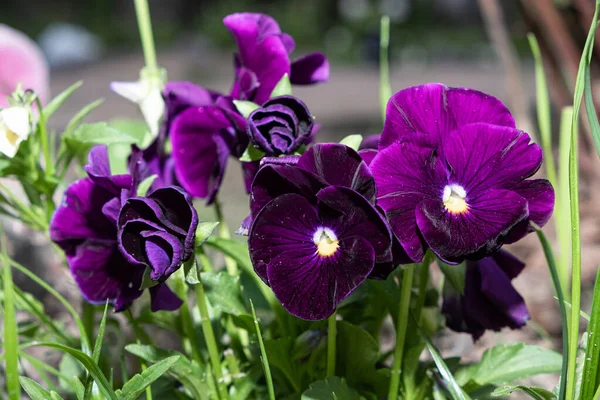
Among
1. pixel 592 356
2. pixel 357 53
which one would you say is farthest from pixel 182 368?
pixel 357 53

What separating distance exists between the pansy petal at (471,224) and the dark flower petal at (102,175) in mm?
267

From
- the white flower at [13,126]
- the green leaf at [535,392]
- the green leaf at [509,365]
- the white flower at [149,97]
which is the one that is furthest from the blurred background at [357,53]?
the white flower at [13,126]

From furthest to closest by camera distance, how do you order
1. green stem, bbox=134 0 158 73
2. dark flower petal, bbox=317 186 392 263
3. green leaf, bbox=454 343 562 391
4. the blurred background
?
the blurred background < green stem, bbox=134 0 158 73 < green leaf, bbox=454 343 562 391 < dark flower petal, bbox=317 186 392 263

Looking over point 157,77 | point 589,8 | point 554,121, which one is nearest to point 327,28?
point 554,121

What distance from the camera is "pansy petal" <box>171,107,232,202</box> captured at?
0.74 m

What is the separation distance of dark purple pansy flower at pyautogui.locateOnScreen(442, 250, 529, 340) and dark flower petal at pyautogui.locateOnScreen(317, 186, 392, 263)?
0.60 ft

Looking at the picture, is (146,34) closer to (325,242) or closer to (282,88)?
(282,88)

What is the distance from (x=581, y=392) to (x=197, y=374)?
1.13 ft

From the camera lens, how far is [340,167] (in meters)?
0.53

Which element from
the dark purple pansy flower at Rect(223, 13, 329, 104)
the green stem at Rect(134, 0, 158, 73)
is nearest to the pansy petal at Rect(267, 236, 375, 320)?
the dark purple pansy flower at Rect(223, 13, 329, 104)

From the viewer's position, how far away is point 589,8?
1.56 meters

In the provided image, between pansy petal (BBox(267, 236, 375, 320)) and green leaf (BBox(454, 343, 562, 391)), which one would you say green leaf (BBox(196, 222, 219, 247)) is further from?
green leaf (BBox(454, 343, 562, 391))

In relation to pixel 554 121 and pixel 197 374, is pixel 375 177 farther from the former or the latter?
pixel 554 121

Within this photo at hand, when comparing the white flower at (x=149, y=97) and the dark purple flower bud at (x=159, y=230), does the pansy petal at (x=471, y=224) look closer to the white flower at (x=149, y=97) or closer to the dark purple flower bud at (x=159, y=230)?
the dark purple flower bud at (x=159, y=230)
